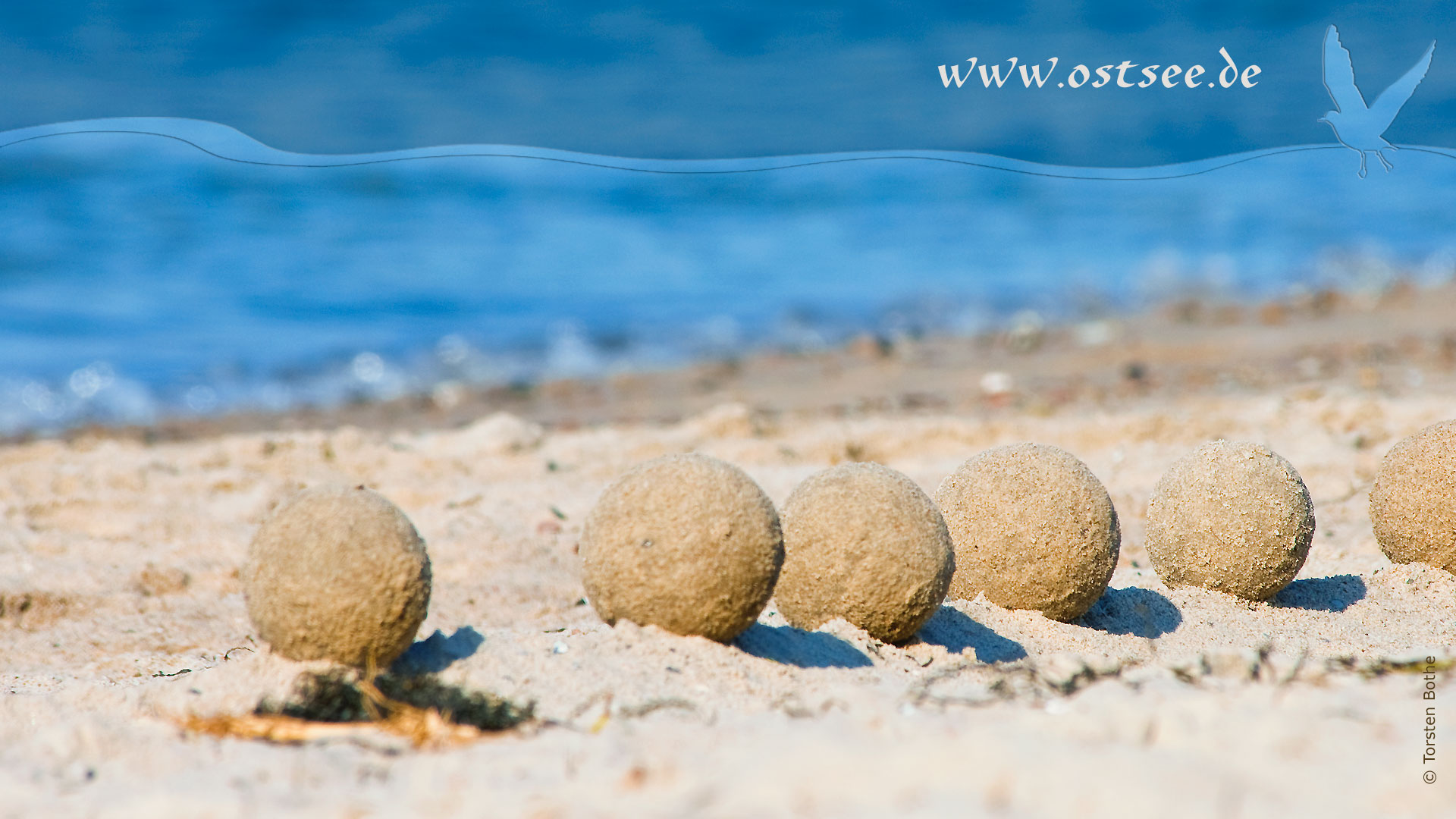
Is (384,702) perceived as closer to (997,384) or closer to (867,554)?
(867,554)

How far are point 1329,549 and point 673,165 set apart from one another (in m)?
6.38

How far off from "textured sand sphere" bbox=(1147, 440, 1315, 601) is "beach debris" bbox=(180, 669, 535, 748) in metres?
3.99

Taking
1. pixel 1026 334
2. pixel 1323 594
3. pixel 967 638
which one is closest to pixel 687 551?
pixel 967 638

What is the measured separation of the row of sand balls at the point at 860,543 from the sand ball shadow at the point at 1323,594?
281 millimetres

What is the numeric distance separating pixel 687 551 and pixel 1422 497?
4.53 m

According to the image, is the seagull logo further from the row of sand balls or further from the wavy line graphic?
the row of sand balls

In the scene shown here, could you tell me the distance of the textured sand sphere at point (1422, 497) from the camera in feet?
21.6

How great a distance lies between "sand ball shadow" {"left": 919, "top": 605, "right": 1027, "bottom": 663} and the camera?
5508 millimetres

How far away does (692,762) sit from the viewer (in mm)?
3369

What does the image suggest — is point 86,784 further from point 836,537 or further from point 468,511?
point 468,511

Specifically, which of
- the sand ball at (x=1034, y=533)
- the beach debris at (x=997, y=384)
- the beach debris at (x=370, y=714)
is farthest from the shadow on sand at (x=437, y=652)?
the beach debris at (x=997, y=384)

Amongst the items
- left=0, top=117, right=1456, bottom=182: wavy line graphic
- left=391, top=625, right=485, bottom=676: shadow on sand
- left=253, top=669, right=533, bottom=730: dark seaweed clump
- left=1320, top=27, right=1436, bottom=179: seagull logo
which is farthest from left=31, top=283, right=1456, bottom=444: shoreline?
left=253, top=669, right=533, bottom=730: dark seaweed clump

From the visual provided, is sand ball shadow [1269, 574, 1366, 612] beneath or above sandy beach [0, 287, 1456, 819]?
beneath

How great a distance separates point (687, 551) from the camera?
4809mm
